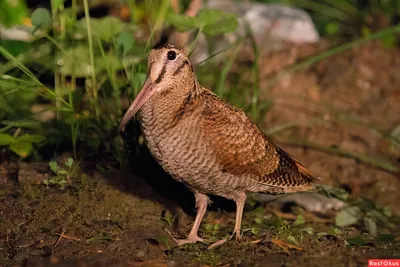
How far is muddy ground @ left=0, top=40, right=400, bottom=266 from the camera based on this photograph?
4.39m

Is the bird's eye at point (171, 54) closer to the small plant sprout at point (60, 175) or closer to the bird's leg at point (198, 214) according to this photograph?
the bird's leg at point (198, 214)

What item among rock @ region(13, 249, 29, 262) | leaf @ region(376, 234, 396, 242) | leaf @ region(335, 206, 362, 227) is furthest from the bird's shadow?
leaf @ region(376, 234, 396, 242)

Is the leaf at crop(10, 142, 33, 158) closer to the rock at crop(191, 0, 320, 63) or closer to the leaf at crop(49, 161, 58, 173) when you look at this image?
the leaf at crop(49, 161, 58, 173)

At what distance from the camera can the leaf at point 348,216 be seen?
539 centimetres

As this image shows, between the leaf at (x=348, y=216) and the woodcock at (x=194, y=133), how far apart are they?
88 centimetres

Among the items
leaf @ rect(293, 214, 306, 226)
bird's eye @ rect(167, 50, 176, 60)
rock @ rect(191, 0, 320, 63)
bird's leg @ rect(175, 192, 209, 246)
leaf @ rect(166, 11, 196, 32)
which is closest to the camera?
bird's eye @ rect(167, 50, 176, 60)

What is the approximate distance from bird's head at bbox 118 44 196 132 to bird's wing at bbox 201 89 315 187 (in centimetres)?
26

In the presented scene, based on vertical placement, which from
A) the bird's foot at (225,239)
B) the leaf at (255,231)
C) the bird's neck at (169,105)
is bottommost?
the bird's foot at (225,239)

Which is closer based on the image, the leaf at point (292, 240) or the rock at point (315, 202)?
the leaf at point (292, 240)

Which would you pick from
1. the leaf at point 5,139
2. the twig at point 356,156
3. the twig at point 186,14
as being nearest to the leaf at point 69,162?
the leaf at point 5,139

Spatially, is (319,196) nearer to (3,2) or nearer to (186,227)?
(186,227)

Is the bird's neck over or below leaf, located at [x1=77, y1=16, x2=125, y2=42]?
below

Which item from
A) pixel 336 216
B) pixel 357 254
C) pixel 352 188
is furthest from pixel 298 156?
pixel 357 254

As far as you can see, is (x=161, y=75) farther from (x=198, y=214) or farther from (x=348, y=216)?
(x=348, y=216)
